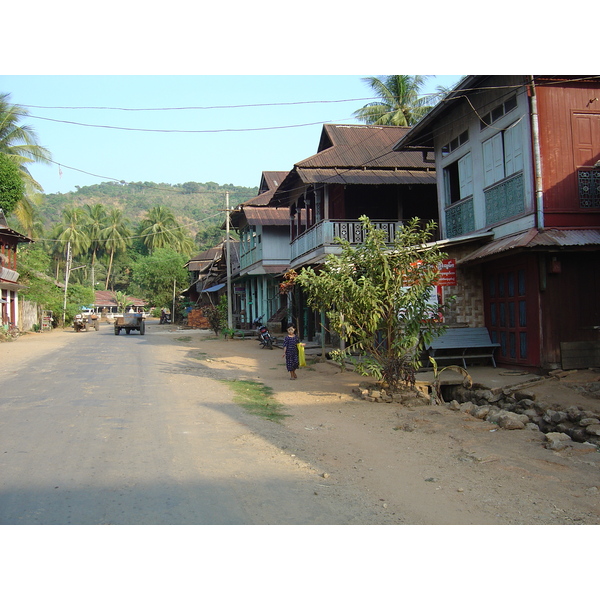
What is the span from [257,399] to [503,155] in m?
8.15

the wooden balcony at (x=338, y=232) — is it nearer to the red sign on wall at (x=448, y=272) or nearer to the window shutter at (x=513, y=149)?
the red sign on wall at (x=448, y=272)

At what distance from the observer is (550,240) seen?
1049 cm

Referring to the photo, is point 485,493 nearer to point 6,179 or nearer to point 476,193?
point 476,193


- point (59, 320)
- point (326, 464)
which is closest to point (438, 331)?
point (326, 464)

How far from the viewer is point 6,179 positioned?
30688 mm

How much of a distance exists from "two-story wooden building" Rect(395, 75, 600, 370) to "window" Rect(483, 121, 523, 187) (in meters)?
0.02

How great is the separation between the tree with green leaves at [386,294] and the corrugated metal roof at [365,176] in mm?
8503

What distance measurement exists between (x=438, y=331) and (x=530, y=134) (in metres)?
4.94

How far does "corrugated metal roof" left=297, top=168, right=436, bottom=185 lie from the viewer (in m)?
18.4

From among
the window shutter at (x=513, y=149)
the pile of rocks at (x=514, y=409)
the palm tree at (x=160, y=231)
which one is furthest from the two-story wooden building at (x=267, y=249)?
the palm tree at (x=160, y=231)

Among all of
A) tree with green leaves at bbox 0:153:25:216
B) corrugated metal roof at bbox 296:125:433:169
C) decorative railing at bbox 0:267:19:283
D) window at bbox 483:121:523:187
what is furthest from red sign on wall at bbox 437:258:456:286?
decorative railing at bbox 0:267:19:283

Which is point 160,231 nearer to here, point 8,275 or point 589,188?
point 8,275

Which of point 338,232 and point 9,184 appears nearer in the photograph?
point 338,232

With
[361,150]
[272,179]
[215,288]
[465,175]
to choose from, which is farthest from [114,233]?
[465,175]
